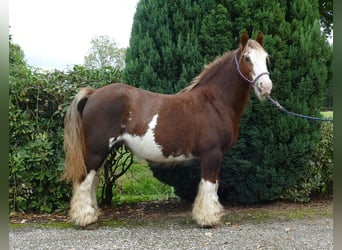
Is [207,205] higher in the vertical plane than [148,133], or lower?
lower

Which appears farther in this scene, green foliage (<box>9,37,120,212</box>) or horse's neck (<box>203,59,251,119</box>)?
green foliage (<box>9,37,120,212</box>)

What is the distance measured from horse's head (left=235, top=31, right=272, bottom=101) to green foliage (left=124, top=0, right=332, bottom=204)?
0.89 m

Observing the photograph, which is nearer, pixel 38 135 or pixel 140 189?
pixel 38 135

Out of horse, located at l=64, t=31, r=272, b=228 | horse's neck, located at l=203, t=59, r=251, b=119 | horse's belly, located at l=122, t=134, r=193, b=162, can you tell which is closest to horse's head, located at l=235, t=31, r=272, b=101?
horse, located at l=64, t=31, r=272, b=228

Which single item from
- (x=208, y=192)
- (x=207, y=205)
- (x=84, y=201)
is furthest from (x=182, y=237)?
(x=84, y=201)

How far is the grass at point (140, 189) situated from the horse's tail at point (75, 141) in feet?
6.10

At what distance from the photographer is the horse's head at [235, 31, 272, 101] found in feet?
12.5

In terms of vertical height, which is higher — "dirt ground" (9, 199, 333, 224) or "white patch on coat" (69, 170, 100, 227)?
"white patch on coat" (69, 170, 100, 227)

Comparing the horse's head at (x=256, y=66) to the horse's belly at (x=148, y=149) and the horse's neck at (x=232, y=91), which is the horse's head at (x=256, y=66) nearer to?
the horse's neck at (x=232, y=91)

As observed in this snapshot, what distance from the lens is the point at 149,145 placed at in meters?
4.20

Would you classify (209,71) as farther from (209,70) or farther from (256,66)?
(256,66)

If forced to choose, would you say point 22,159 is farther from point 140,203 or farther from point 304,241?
point 304,241

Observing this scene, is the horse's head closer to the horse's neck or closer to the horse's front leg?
the horse's neck

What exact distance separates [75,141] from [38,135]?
1.00 metres
